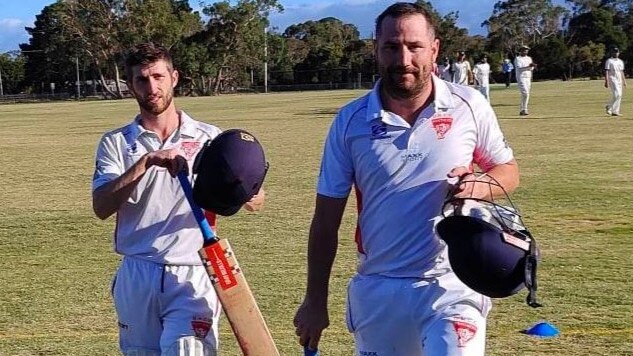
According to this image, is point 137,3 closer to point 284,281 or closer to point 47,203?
point 47,203

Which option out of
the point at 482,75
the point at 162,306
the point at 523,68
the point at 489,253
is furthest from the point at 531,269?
the point at 482,75

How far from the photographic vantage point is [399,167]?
175 inches

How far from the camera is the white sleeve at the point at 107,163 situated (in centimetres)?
525

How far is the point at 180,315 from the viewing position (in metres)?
5.08

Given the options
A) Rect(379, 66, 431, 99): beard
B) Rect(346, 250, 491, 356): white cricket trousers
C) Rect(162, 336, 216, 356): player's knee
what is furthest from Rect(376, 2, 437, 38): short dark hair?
Rect(162, 336, 216, 356): player's knee

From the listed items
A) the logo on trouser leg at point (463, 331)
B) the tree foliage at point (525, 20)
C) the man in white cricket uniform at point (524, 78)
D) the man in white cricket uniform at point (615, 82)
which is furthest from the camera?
the tree foliage at point (525, 20)

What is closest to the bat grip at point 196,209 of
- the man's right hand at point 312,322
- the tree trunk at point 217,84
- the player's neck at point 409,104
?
the man's right hand at point 312,322

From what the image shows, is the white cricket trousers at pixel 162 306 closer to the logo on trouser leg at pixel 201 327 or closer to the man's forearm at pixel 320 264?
the logo on trouser leg at pixel 201 327

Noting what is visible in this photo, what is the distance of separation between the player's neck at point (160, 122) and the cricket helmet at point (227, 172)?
549 mm

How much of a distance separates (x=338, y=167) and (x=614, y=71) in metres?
27.6

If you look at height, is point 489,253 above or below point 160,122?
below

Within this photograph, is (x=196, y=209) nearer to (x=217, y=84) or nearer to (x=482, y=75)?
(x=482, y=75)

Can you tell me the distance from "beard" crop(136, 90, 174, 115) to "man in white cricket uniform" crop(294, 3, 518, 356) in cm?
111

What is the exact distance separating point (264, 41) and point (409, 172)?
92187mm
